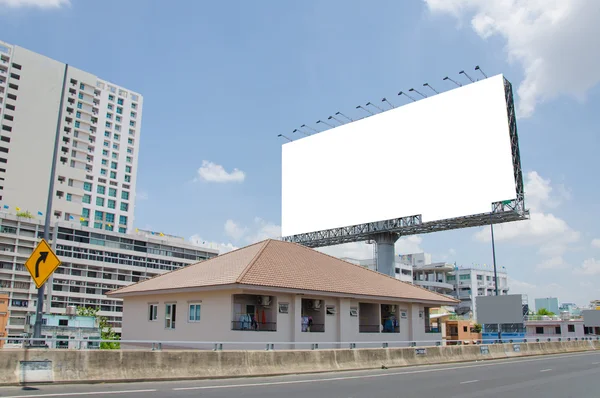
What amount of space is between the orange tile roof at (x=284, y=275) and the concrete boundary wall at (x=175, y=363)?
178 inches

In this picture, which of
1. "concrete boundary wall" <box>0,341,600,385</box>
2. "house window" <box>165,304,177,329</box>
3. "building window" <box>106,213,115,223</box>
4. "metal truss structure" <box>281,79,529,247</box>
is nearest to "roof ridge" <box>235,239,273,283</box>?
"house window" <box>165,304,177,329</box>

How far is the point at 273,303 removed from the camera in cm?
2477

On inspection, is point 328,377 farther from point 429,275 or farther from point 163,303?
point 429,275

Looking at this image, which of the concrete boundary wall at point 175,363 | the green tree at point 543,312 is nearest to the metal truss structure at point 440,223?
the concrete boundary wall at point 175,363

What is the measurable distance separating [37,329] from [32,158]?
95.2 meters

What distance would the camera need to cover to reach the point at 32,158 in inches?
3898

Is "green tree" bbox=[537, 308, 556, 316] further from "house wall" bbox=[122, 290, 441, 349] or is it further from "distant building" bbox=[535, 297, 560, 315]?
"house wall" bbox=[122, 290, 441, 349]

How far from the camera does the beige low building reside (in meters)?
23.7

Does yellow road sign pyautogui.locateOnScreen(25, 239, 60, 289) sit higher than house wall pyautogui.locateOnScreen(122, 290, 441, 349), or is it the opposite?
yellow road sign pyautogui.locateOnScreen(25, 239, 60, 289)

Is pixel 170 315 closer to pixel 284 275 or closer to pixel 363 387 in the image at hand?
pixel 284 275

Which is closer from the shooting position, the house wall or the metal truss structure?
the house wall

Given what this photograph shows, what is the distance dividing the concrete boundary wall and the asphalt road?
1.26 feet

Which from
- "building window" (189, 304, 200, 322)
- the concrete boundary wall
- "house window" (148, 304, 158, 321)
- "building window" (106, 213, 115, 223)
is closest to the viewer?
the concrete boundary wall

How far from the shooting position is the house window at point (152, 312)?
1090 inches
